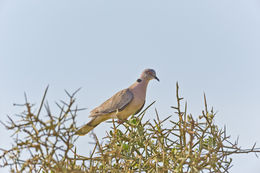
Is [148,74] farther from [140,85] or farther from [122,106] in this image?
[122,106]

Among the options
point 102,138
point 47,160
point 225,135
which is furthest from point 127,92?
point 47,160

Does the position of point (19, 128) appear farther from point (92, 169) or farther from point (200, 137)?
point (200, 137)

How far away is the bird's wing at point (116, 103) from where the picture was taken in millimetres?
5820

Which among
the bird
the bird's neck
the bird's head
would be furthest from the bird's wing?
the bird's head

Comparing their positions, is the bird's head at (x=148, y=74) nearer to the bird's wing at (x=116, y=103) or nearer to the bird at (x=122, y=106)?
the bird at (x=122, y=106)

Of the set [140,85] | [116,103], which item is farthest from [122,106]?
[140,85]

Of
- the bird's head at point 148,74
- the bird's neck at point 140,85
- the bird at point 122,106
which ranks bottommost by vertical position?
the bird at point 122,106

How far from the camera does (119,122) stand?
12.0ft

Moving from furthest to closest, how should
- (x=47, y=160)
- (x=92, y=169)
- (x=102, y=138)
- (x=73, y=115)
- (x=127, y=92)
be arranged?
(x=127, y=92), (x=102, y=138), (x=92, y=169), (x=47, y=160), (x=73, y=115)

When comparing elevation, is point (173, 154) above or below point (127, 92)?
below

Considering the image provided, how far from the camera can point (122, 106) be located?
5.81 meters

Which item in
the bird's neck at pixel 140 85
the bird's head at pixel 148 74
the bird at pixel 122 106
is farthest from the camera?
the bird's head at pixel 148 74

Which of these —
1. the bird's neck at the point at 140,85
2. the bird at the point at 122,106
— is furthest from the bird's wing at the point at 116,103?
the bird's neck at the point at 140,85

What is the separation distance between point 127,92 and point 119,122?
2519mm
